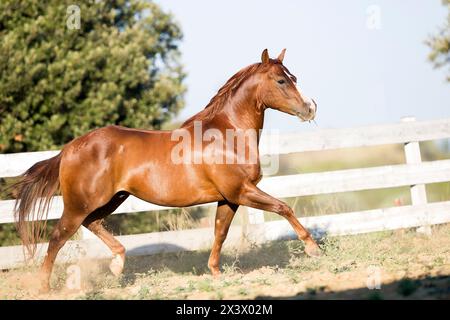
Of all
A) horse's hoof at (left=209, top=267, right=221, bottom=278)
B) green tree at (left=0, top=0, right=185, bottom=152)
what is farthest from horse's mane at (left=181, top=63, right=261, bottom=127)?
green tree at (left=0, top=0, right=185, bottom=152)

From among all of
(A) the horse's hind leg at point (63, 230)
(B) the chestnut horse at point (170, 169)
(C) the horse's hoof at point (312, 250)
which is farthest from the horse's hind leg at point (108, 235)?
(C) the horse's hoof at point (312, 250)

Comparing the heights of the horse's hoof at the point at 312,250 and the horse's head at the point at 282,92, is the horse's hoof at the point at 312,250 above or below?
below

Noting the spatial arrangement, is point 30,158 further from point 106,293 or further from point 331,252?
point 331,252

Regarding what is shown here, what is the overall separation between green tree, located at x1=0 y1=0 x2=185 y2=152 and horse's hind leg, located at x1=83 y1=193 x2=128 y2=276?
6.90 m

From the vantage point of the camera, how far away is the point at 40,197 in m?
6.21

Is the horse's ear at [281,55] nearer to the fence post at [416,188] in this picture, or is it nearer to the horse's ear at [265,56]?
the horse's ear at [265,56]

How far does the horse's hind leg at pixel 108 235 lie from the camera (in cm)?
641

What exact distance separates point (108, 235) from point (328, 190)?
10.0 ft

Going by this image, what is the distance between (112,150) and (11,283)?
1839mm

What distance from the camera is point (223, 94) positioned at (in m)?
6.23

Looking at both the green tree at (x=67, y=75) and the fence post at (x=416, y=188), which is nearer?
the fence post at (x=416, y=188)

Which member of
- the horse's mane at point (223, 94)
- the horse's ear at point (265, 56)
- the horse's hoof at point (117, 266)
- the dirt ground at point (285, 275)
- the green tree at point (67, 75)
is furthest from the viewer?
the green tree at point (67, 75)

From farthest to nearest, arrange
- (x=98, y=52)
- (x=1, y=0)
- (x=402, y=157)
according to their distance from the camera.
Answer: (x=402, y=157), (x=98, y=52), (x=1, y=0)

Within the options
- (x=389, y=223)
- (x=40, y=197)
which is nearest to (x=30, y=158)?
(x=40, y=197)
